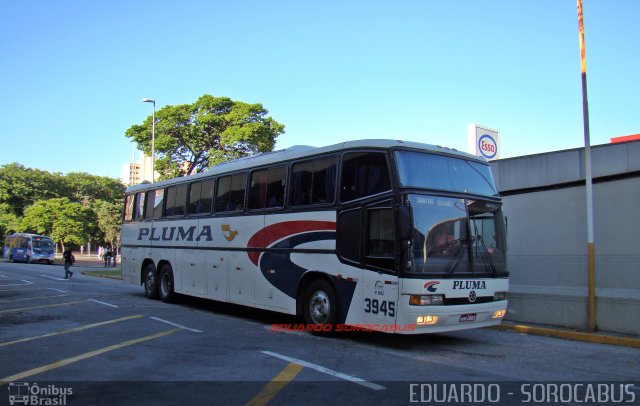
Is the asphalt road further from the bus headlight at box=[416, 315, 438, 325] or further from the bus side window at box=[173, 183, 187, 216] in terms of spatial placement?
the bus side window at box=[173, 183, 187, 216]

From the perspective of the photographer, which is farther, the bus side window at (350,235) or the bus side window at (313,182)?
the bus side window at (313,182)

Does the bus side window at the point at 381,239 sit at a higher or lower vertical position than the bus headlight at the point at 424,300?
higher

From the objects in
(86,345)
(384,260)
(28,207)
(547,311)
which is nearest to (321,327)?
(384,260)

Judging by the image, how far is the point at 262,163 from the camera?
11.3 metres

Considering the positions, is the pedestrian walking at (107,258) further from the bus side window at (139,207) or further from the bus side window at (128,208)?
the bus side window at (139,207)

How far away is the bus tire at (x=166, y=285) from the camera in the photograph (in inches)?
572

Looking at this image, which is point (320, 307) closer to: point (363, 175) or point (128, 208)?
point (363, 175)

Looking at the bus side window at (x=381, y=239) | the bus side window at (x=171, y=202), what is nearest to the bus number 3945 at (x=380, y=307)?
the bus side window at (x=381, y=239)

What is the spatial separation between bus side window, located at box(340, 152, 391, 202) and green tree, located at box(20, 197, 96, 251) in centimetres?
5699

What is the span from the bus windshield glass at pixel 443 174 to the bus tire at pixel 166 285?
29.3 feet

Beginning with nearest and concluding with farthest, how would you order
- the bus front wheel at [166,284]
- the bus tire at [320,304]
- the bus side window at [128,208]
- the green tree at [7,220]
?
the bus tire at [320,304] < the bus front wheel at [166,284] < the bus side window at [128,208] < the green tree at [7,220]

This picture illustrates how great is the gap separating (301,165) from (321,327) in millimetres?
3228

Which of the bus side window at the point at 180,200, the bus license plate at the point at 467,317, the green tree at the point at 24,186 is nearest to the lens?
the bus license plate at the point at 467,317

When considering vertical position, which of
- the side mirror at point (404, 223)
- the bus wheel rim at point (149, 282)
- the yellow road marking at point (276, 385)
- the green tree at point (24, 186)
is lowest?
the yellow road marking at point (276, 385)
